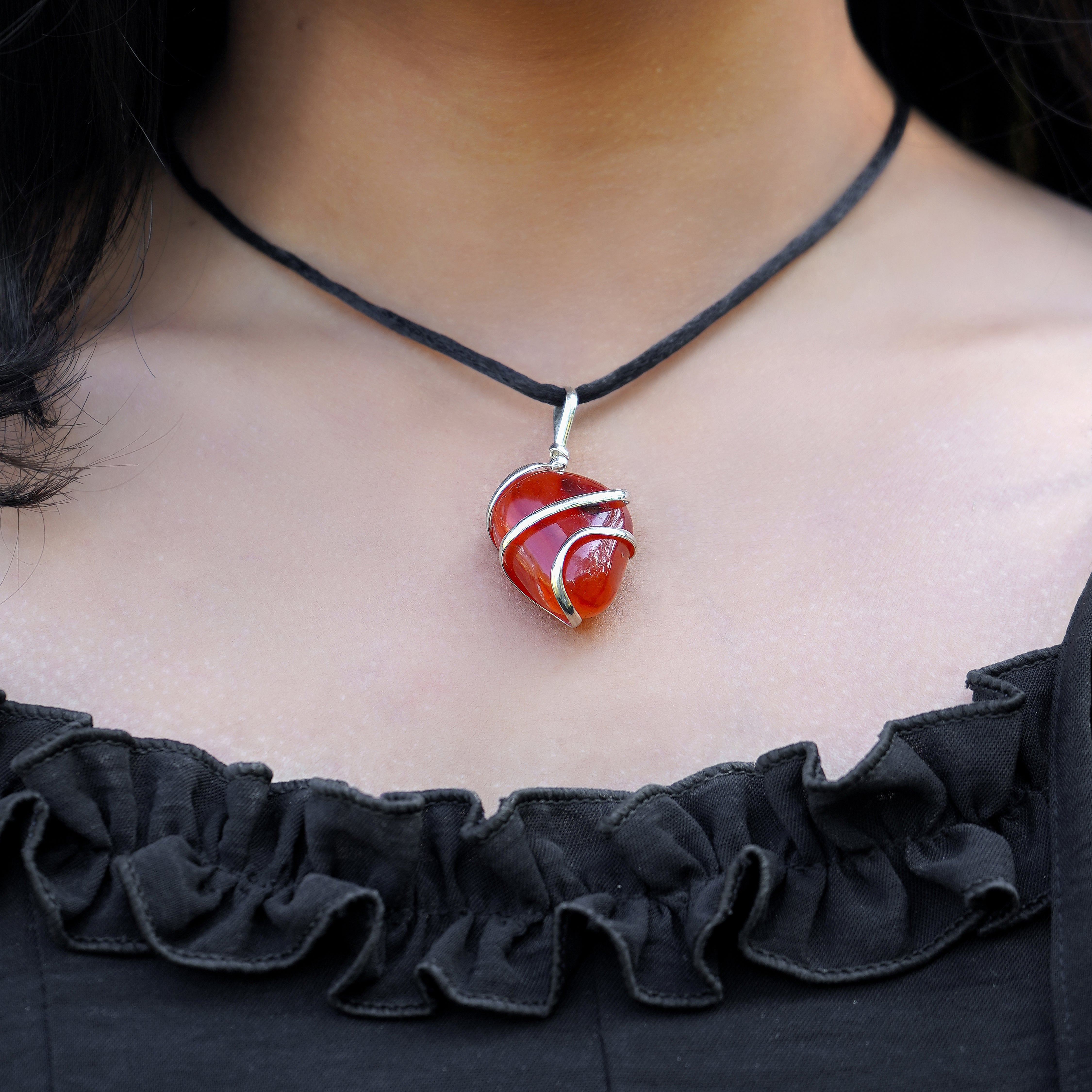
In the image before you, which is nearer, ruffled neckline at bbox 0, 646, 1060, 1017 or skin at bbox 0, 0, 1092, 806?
ruffled neckline at bbox 0, 646, 1060, 1017

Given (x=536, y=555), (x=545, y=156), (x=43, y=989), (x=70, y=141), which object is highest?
(x=545, y=156)

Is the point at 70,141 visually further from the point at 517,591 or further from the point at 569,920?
the point at 569,920

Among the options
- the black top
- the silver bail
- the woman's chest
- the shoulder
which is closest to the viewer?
the black top

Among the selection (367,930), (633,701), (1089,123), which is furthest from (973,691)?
(1089,123)

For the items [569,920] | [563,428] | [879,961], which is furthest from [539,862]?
[563,428]

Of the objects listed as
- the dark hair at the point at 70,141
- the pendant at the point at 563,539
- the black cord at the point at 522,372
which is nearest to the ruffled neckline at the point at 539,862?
the pendant at the point at 563,539

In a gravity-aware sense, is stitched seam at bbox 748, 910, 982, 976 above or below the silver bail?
below

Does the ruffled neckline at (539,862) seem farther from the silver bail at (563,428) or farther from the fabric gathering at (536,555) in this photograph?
the silver bail at (563,428)

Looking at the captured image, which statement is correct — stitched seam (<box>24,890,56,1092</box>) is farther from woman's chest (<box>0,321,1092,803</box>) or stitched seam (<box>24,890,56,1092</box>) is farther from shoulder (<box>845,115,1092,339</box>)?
shoulder (<box>845,115,1092,339</box>)

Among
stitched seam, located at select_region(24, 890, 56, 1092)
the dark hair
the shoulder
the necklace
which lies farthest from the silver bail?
stitched seam, located at select_region(24, 890, 56, 1092)
